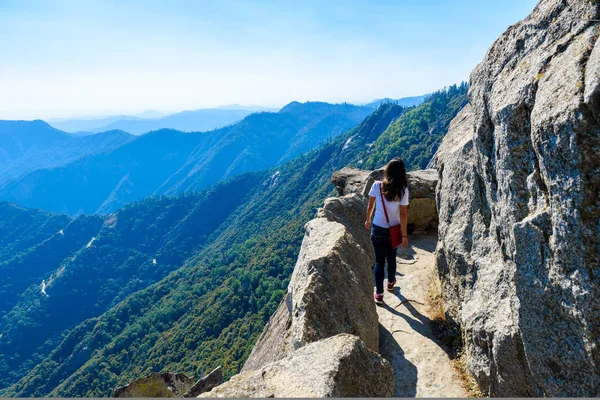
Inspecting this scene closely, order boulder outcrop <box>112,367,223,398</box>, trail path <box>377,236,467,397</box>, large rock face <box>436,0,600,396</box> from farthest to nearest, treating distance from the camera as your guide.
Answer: boulder outcrop <box>112,367,223,398</box> → trail path <box>377,236,467,397</box> → large rock face <box>436,0,600,396</box>

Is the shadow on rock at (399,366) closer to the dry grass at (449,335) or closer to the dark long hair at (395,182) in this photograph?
the dry grass at (449,335)

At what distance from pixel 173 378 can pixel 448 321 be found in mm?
9509

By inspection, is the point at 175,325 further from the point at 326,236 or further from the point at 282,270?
the point at 326,236

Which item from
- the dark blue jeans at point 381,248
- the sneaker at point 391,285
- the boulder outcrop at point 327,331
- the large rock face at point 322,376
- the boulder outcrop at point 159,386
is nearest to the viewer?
the large rock face at point 322,376

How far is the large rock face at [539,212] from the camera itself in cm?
452

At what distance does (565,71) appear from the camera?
16.6ft

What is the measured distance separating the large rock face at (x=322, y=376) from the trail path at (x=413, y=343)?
7.31 feet

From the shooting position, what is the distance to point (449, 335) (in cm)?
912

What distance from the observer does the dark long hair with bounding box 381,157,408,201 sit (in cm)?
907

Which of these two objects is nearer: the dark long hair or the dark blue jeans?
the dark long hair

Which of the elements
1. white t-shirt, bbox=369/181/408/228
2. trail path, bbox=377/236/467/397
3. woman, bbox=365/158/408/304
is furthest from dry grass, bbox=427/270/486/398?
white t-shirt, bbox=369/181/408/228

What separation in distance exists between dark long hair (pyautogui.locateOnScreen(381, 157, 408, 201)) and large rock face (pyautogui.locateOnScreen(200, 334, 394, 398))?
4.31m

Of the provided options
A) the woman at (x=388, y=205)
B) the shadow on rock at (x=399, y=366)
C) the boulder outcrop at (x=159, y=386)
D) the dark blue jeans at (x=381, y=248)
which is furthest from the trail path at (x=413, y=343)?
the boulder outcrop at (x=159, y=386)

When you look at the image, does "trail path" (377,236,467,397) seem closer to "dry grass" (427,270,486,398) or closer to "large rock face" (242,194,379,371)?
"dry grass" (427,270,486,398)
